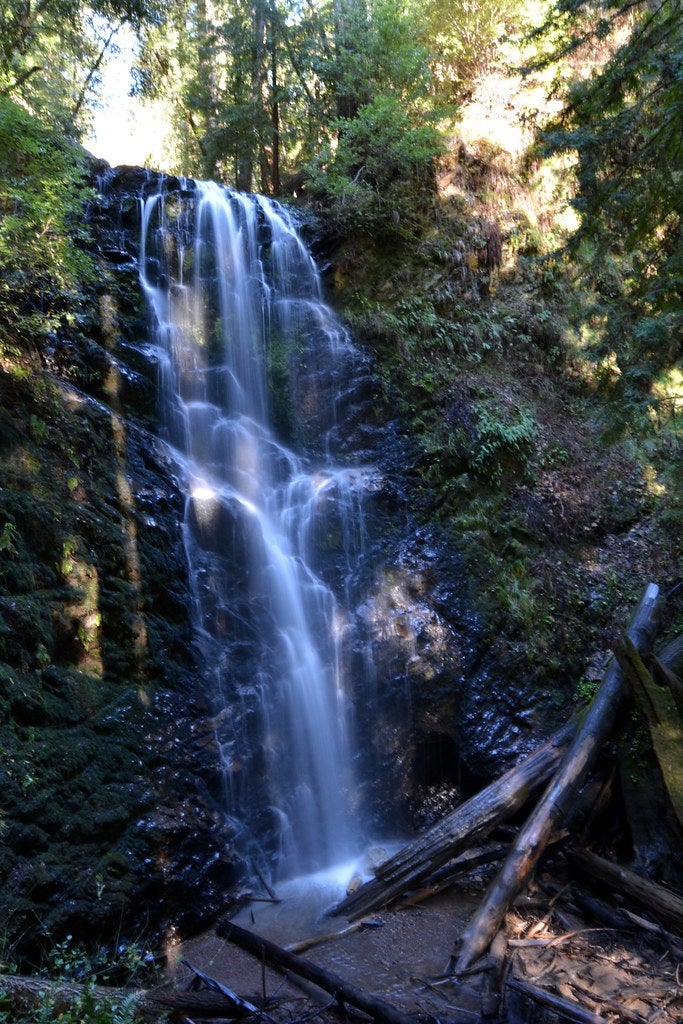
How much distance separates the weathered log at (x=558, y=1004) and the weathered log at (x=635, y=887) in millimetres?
1270

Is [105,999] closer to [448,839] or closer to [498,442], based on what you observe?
[448,839]

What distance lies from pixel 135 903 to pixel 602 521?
7.65 m

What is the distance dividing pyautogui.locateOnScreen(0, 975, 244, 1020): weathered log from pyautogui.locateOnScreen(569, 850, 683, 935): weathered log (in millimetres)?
3190

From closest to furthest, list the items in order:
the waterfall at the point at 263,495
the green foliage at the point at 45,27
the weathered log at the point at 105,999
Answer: the weathered log at the point at 105,999, the waterfall at the point at 263,495, the green foliage at the point at 45,27

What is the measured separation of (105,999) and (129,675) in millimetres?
3383

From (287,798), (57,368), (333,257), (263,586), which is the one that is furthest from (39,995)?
(333,257)

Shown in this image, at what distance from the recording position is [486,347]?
12.1 meters

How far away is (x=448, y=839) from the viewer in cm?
618

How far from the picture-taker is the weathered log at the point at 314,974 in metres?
3.96

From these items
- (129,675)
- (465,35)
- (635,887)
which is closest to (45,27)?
(129,675)

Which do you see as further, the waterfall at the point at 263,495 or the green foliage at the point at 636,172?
the waterfall at the point at 263,495

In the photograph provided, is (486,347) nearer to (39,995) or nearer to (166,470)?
(166,470)

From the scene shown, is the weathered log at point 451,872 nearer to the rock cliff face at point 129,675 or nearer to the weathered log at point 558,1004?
the rock cliff face at point 129,675

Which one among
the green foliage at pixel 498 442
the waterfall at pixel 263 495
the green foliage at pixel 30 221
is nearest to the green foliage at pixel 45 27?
the green foliage at pixel 30 221
